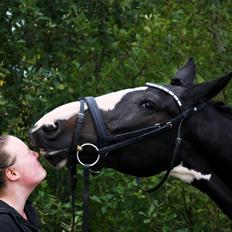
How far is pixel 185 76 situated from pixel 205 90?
31 cm

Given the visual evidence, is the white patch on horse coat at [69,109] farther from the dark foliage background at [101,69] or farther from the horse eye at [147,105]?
the dark foliage background at [101,69]

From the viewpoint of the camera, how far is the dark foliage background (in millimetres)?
5742

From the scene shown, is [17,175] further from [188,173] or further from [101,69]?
[101,69]

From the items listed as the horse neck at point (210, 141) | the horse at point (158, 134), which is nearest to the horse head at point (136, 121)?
the horse at point (158, 134)

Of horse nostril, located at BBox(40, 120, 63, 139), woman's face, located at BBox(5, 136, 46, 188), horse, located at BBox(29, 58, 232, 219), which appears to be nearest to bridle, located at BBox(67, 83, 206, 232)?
horse, located at BBox(29, 58, 232, 219)

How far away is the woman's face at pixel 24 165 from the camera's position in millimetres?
3430

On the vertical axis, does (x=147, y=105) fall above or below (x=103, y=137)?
above

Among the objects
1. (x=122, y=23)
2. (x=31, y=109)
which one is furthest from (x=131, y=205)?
(x=122, y=23)

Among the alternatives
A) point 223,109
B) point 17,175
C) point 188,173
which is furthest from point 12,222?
→ point 223,109

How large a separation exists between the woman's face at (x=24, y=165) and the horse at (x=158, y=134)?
649 mm

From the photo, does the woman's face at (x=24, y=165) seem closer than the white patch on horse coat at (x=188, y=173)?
Yes

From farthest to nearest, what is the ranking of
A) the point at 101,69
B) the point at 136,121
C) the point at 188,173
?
the point at 101,69
the point at 188,173
the point at 136,121

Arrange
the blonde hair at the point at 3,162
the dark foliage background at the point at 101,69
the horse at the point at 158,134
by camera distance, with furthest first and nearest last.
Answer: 1. the dark foliage background at the point at 101,69
2. the horse at the point at 158,134
3. the blonde hair at the point at 3,162

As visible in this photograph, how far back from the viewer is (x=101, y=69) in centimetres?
651
